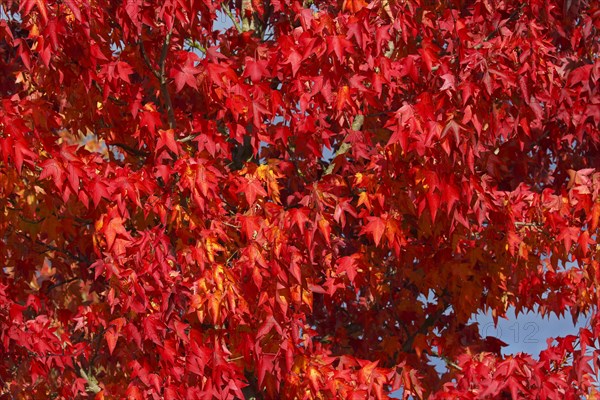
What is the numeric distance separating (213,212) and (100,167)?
0.82 meters

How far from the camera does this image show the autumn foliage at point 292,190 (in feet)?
18.6

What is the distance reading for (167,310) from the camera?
575 centimetres

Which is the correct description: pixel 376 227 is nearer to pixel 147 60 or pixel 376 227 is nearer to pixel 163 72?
pixel 163 72

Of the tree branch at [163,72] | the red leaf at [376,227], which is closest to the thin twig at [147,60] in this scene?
the tree branch at [163,72]

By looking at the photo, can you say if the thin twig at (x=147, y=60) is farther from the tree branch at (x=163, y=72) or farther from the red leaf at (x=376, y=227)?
the red leaf at (x=376, y=227)

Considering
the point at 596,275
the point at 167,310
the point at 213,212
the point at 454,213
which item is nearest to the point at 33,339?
the point at 167,310

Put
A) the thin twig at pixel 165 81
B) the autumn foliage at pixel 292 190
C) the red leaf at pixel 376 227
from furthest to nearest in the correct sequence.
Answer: the thin twig at pixel 165 81
the red leaf at pixel 376 227
the autumn foliage at pixel 292 190

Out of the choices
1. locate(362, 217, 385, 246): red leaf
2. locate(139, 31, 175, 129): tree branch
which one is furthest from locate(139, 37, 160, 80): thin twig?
locate(362, 217, 385, 246): red leaf

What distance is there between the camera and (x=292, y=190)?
764 cm

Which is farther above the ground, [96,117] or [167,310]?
[96,117]

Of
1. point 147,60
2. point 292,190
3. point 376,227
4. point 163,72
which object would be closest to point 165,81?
point 163,72

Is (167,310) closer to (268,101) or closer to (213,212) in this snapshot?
(213,212)

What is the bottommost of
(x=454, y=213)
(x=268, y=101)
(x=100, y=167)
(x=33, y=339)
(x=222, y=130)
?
(x=33, y=339)

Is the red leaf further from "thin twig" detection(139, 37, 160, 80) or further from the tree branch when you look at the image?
"thin twig" detection(139, 37, 160, 80)
